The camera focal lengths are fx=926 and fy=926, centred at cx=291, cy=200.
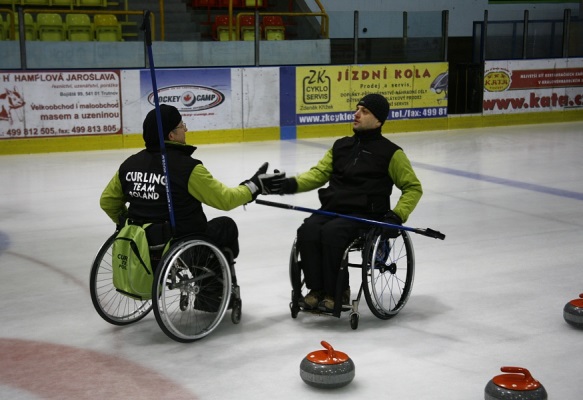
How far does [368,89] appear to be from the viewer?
15.0 m

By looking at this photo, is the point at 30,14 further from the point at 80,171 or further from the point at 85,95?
the point at 80,171

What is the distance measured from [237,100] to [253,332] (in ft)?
30.2

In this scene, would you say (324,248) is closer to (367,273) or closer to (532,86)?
(367,273)

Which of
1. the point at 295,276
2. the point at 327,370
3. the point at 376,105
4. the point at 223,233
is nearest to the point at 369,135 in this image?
the point at 376,105

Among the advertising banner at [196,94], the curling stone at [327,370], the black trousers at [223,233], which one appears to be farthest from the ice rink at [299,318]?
the advertising banner at [196,94]

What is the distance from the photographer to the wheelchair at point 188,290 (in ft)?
15.4

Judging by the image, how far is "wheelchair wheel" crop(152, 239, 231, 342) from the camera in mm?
4668

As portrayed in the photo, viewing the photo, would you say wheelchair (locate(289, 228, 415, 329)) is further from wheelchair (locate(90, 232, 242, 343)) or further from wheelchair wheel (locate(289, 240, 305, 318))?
wheelchair (locate(90, 232, 242, 343))

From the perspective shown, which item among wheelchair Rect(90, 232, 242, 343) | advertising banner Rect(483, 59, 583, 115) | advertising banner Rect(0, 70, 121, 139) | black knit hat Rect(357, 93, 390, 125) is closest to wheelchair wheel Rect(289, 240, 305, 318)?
wheelchair Rect(90, 232, 242, 343)

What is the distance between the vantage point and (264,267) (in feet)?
21.8

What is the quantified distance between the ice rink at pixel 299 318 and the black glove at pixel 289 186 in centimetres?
74

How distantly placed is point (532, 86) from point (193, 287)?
12843mm

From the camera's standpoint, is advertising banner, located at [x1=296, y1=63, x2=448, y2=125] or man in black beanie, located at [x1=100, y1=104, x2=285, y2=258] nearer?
man in black beanie, located at [x1=100, y1=104, x2=285, y2=258]

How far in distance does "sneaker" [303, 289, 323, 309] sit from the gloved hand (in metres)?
0.61
